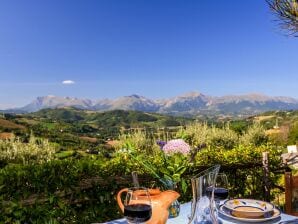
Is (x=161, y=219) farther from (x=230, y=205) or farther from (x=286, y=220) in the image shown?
(x=286, y=220)

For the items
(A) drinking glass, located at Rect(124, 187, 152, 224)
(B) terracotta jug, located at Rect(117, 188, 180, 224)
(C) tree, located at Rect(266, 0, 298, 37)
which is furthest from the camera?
(C) tree, located at Rect(266, 0, 298, 37)

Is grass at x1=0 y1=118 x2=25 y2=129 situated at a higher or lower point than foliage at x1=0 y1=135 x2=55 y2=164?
lower

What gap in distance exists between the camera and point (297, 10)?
4551mm

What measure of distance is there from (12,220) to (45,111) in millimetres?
187159

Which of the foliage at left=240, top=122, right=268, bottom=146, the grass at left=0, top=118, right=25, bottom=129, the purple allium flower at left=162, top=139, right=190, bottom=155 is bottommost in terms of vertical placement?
the grass at left=0, top=118, right=25, bottom=129

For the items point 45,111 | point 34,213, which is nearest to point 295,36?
point 34,213

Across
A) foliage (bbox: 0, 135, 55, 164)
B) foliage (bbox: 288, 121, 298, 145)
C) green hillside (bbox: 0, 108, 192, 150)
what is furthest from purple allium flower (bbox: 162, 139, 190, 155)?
green hillside (bbox: 0, 108, 192, 150)

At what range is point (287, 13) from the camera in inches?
184

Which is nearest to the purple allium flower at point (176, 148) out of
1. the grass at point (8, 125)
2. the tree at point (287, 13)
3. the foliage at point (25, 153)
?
the tree at point (287, 13)

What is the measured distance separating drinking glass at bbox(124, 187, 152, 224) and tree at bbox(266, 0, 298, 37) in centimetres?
399

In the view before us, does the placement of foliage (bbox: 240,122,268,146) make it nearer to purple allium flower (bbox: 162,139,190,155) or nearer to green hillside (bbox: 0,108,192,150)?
purple allium flower (bbox: 162,139,190,155)

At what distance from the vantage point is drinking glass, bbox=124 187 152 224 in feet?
4.33

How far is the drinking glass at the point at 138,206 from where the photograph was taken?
52.0 inches

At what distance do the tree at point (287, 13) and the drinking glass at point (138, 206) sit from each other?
3.99 meters
